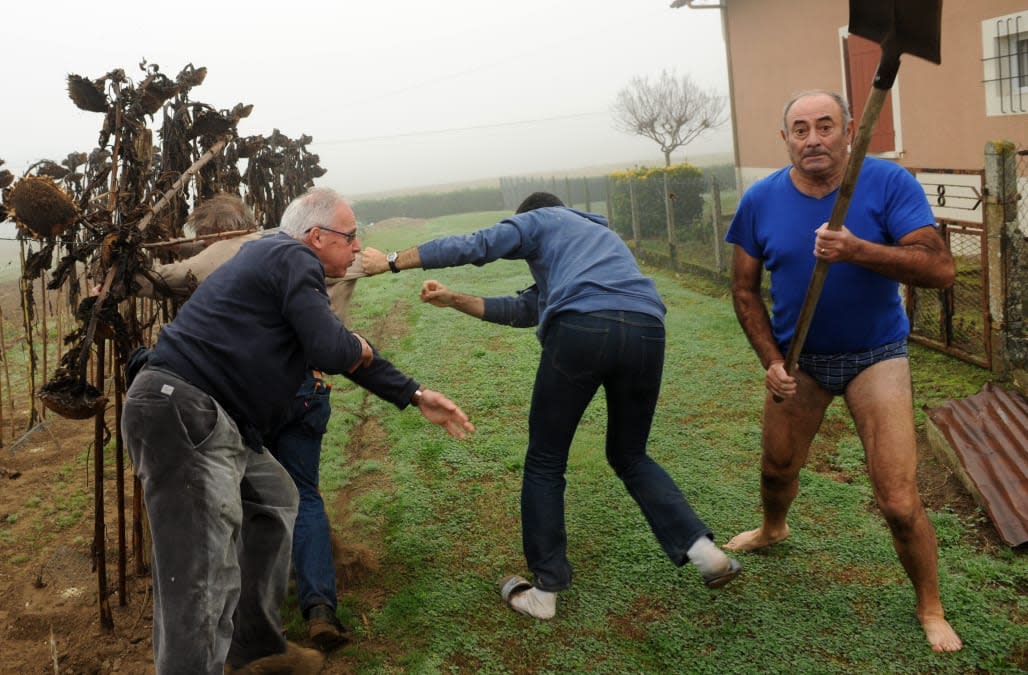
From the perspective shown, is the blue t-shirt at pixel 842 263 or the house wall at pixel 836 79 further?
the house wall at pixel 836 79

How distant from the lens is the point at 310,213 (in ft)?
11.1

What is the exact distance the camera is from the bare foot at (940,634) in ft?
11.0

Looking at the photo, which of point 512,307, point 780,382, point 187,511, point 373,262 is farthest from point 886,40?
point 187,511

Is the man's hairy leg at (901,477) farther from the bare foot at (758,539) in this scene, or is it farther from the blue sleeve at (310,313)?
the blue sleeve at (310,313)

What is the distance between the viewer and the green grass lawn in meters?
3.51

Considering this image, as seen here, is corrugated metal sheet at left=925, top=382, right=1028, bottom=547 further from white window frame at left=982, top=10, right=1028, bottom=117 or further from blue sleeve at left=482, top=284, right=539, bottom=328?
white window frame at left=982, top=10, right=1028, bottom=117

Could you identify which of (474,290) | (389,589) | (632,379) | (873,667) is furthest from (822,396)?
(474,290)

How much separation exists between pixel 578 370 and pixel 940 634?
66.5 inches

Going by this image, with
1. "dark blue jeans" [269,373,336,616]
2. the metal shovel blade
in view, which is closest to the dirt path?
"dark blue jeans" [269,373,336,616]

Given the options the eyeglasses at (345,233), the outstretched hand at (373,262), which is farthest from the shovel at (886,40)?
the outstretched hand at (373,262)

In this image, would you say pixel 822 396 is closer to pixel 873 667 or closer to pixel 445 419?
pixel 873 667

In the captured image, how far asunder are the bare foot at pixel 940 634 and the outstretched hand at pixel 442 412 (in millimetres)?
1897

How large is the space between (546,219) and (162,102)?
1988 mm

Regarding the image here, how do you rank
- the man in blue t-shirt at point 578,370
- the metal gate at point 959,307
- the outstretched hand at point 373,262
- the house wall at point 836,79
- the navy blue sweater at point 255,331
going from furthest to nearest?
the house wall at point 836,79, the metal gate at point 959,307, the outstretched hand at point 373,262, the man in blue t-shirt at point 578,370, the navy blue sweater at point 255,331
